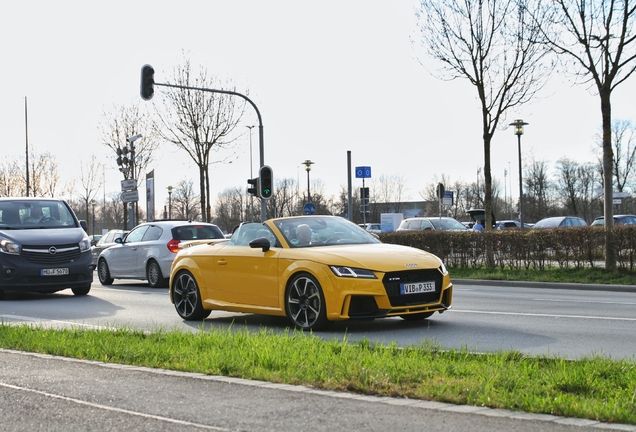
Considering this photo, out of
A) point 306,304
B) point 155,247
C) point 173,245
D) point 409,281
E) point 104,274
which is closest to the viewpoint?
point 409,281

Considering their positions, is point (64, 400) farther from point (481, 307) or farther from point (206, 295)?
point (481, 307)

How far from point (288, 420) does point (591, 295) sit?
42.4 ft

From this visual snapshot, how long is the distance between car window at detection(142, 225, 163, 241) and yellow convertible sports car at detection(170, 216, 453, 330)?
8039mm

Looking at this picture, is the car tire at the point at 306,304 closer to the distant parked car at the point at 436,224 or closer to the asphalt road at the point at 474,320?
the asphalt road at the point at 474,320

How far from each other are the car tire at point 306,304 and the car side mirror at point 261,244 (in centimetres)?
67

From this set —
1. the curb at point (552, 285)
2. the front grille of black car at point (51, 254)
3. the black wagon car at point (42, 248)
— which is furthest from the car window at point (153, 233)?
the curb at point (552, 285)

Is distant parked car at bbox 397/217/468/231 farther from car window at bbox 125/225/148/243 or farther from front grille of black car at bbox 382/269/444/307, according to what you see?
front grille of black car at bbox 382/269/444/307

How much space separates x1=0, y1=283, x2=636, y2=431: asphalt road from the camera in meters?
5.48

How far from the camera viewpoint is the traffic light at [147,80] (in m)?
27.4

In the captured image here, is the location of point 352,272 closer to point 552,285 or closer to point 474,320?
point 474,320

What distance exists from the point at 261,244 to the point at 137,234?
A: 10865 millimetres

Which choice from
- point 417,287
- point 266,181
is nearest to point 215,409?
point 417,287

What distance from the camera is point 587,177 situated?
93625 millimetres

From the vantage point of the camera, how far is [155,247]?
66.9 feet
